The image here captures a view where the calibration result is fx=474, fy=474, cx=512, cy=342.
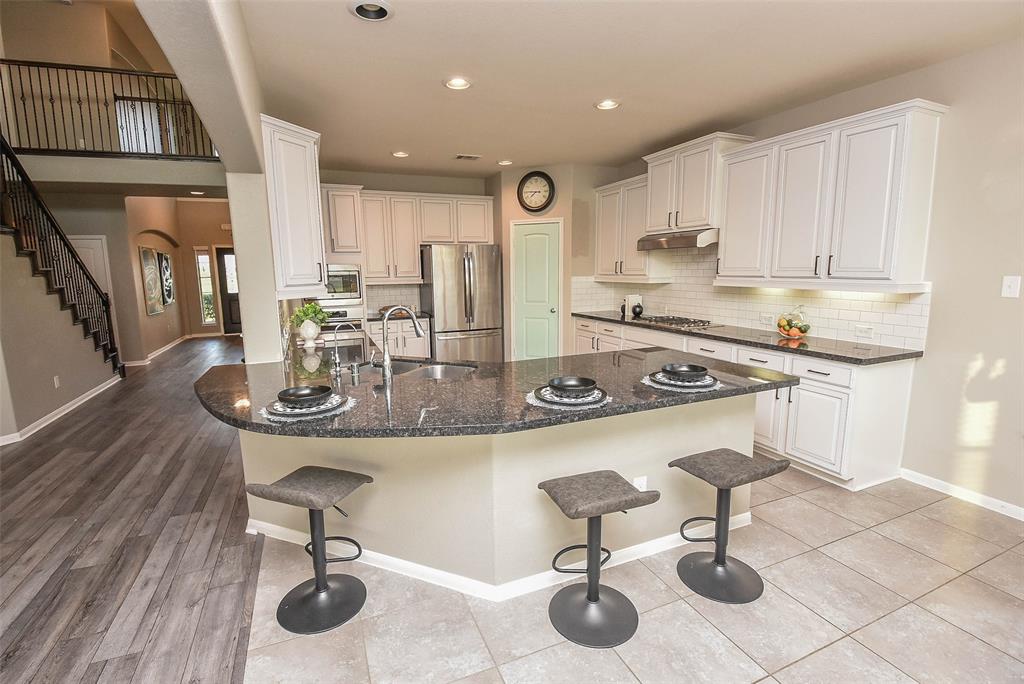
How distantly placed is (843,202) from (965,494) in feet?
6.45

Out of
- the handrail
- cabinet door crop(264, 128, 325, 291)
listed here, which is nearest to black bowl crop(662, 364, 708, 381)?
cabinet door crop(264, 128, 325, 291)

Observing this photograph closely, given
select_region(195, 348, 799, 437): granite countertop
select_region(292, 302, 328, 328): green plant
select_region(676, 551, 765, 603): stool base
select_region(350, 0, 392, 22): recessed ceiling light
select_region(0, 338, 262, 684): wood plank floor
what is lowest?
select_region(0, 338, 262, 684): wood plank floor

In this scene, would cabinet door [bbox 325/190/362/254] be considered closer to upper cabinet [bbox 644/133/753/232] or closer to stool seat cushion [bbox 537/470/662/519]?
upper cabinet [bbox 644/133/753/232]

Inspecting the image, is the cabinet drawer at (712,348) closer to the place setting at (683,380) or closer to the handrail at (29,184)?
the place setting at (683,380)

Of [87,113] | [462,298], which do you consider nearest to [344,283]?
[462,298]

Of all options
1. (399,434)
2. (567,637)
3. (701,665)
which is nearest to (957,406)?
(701,665)

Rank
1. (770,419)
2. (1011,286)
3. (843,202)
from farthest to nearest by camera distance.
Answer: (770,419)
(843,202)
(1011,286)

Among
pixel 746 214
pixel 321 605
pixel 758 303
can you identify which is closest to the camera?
pixel 321 605

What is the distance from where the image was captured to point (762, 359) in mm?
3473

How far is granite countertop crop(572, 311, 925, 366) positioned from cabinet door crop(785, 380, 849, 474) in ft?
0.75

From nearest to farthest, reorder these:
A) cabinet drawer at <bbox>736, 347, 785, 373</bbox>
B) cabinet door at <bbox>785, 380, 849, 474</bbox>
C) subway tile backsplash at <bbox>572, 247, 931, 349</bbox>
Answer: cabinet door at <bbox>785, 380, 849, 474</bbox>
subway tile backsplash at <bbox>572, 247, 931, 349</bbox>
cabinet drawer at <bbox>736, 347, 785, 373</bbox>

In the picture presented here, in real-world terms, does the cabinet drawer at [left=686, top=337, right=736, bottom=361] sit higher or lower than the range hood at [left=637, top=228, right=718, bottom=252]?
lower

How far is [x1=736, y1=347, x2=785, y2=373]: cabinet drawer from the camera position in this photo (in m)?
3.36

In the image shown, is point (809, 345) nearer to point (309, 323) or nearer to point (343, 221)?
point (309, 323)
